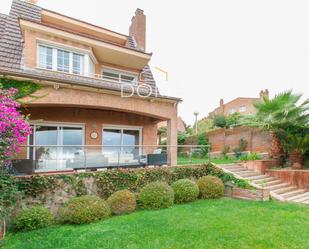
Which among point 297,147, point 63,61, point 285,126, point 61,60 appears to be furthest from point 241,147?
point 61,60

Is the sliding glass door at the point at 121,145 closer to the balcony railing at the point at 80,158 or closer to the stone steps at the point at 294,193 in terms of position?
the balcony railing at the point at 80,158

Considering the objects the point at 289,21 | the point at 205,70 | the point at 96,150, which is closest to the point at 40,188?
the point at 96,150

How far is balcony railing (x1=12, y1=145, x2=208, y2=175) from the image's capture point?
873 centimetres

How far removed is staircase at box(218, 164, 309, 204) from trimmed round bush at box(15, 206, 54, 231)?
30.2 ft

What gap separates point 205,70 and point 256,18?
1524 centimetres

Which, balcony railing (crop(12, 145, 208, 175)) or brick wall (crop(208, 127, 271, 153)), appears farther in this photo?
brick wall (crop(208, 127, 271, 153))

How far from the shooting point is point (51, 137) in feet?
39.7

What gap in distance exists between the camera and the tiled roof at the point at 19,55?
32.7ft

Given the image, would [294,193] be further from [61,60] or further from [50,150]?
[61,60]

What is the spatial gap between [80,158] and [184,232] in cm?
523

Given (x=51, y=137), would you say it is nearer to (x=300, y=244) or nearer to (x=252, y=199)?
(x=252, y=199)

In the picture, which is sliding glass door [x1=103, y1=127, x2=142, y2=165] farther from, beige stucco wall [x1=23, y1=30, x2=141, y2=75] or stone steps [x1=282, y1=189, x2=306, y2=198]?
stone steps [x1=282, y1=189, x2=306, y2=198]

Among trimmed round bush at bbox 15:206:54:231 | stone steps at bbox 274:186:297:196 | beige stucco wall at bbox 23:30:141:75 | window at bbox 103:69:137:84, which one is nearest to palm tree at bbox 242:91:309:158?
stone steps at bbox 274:186:297:196

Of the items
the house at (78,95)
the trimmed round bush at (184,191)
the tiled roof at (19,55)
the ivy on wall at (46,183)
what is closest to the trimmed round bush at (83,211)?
the ivy on wall at (46,183)
